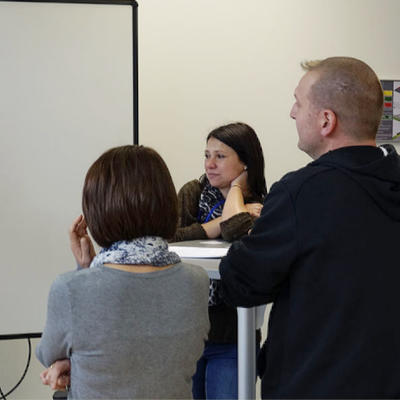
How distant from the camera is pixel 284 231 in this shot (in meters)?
1.20

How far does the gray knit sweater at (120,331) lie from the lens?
3.58ft

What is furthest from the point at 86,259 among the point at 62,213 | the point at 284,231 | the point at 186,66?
the point at 186,66

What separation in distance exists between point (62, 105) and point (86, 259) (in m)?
1.26

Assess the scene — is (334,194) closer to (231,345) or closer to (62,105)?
(231,345)

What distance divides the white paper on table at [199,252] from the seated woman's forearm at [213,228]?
34 centimetres

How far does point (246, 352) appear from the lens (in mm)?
1666

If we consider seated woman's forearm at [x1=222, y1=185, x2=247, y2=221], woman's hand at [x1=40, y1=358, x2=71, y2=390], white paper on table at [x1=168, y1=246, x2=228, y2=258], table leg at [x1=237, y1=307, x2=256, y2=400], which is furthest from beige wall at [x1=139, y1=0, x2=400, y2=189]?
woman's hand at [x1=40, y1=358, x2=71, y2=390]

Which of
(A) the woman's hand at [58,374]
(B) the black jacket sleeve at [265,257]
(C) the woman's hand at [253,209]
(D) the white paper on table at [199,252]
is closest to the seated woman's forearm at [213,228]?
(C) the woman's hand at [253,209]

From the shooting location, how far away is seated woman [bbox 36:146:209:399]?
3.59 feet

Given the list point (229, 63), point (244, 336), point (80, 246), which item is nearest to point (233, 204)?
point (244, 336)

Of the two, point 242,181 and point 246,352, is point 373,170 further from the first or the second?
point 242,181

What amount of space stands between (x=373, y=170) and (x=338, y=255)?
0.19 metres

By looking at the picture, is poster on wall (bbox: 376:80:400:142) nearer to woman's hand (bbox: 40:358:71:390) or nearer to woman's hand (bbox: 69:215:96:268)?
woman's hand (bbox: 69:215:96:268)

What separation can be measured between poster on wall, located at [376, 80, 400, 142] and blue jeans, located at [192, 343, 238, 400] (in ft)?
6.46
